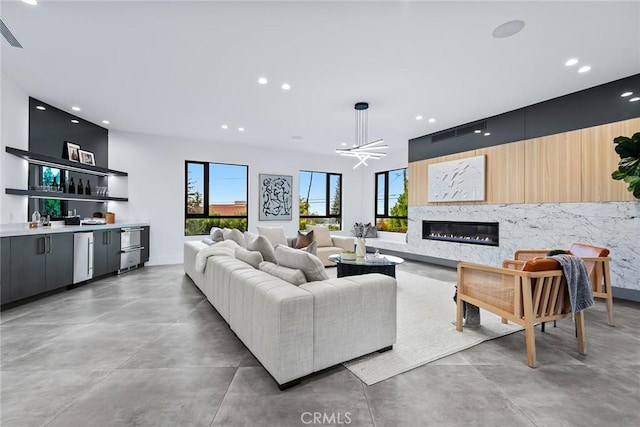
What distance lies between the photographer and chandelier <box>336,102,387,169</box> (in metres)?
4.43

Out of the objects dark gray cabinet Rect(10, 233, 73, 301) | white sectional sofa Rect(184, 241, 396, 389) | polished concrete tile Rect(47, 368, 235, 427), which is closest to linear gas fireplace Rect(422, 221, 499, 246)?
white sectional sofa Rect(184, 241, 396, 389)

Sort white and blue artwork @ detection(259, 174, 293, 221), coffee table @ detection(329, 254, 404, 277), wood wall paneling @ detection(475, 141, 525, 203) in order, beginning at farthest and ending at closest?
white and blue artwork @ detection(259, 174, 293, 221) < wood wall paneling @ detection(475, 141, 525, 203) < coffee table @ detection(329, 254, 404, 277)

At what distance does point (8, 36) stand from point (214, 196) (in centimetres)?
461

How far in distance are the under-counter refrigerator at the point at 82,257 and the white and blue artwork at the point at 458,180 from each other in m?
6.45

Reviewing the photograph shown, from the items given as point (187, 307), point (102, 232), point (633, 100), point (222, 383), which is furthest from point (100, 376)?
point (633, 100)

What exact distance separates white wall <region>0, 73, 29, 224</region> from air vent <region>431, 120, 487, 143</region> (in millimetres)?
7113

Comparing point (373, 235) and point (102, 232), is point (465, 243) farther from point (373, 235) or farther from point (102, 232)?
point (102, 232)

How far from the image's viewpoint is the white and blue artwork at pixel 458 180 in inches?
211

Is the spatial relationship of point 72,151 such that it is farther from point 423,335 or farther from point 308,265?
point 423,335

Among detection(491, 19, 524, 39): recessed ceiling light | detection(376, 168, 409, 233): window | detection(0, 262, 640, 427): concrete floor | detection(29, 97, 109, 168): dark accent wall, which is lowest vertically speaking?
detection(0, 262, 640, 427): concrete floor

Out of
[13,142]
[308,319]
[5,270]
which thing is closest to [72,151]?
[13,142]

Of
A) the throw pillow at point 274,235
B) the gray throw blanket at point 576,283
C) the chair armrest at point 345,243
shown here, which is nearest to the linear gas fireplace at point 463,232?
the chair armrest at point 345,243

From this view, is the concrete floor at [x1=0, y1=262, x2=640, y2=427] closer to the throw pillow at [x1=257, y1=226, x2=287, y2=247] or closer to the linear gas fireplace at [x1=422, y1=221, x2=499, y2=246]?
the linear gas fireplace at [x1=422, y1=221, x2=499, y2=246]

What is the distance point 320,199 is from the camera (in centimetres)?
859
